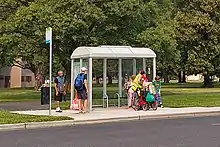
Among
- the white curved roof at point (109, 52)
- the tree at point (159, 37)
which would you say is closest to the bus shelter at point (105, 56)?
the white curved roof at point (109, 52)

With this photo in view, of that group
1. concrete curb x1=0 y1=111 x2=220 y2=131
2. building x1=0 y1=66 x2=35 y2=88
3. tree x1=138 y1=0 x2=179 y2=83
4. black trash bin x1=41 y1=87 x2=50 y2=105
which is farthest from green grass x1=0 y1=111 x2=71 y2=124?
building x1=0 y1=66 x2=35 y2=88

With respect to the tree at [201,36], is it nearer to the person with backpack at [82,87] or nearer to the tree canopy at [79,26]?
the tree canopy at [79,26]

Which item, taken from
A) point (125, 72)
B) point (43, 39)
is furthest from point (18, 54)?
point (125, 72)

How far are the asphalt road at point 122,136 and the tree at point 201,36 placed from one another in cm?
4413

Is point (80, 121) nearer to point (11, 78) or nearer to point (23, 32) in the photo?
point (23, 32)

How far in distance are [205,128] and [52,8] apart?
17785 millimetres

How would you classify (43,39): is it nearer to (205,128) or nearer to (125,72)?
(125,72)

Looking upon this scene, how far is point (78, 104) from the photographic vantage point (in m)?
20.2

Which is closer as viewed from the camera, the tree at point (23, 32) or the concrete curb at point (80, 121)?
the concrete curb at point (80, 121)

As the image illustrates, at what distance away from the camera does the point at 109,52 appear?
21969mm

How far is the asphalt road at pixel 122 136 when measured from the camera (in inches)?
454

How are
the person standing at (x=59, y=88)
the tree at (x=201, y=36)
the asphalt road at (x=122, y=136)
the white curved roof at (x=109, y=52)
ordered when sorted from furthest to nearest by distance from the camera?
the tree at (x=201, y=36) → the white curved roof at (x=109, y=52) → the person standing at (x=59, y=88) → the asphalt road at (x=122, y=136)

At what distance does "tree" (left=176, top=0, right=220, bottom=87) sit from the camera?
197 ft

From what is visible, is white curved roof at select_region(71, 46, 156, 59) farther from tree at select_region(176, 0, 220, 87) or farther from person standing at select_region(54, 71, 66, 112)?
tree at select_region(176, 0, 220, 87)
